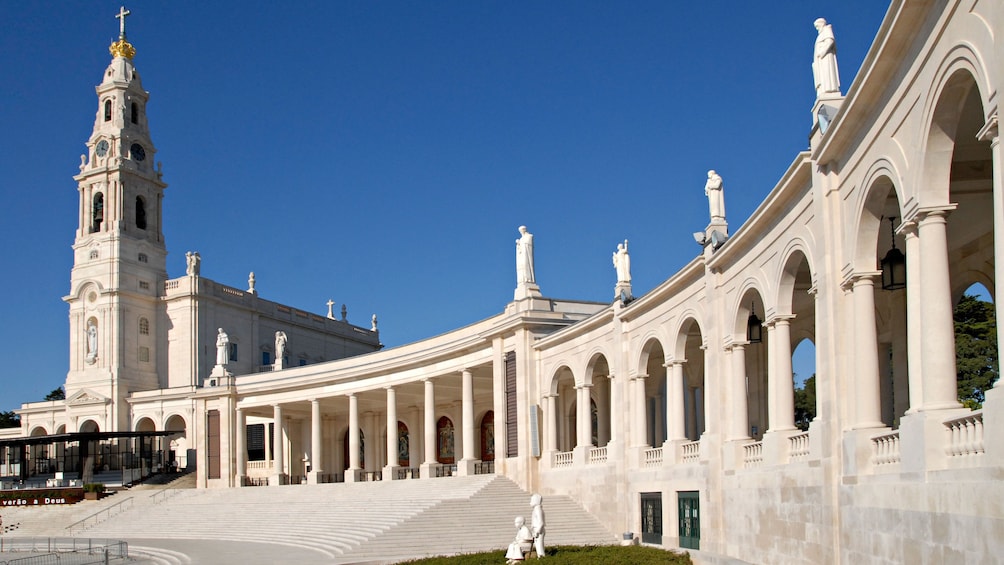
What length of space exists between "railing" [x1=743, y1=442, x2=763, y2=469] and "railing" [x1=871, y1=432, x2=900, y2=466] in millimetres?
7156

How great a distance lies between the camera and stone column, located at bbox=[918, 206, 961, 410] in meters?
14.4

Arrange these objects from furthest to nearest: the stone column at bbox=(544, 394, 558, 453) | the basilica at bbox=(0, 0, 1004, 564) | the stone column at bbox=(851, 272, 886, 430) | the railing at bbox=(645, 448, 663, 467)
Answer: the stone column at bbox=(544, 394, 558, 453)
the railing at bbox=(645, 448, 663, 467)
the stone column at bbox=(851, 272, 886, 430)
the basilica at bbox=(0, 0, 1004, 564)

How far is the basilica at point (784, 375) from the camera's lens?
1440cm

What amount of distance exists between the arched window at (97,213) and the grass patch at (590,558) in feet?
188

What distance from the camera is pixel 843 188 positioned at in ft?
62.0

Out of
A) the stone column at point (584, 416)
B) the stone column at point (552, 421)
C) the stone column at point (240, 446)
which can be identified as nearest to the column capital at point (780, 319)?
the stone column at point (584, 416)

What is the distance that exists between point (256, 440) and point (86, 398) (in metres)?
12.4

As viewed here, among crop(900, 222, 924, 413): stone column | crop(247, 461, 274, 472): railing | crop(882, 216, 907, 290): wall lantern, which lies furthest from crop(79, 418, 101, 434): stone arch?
crop(900, 222, 924, 413): stone column

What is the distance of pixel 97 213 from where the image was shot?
77188mm

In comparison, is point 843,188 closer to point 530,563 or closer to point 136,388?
point 530,563

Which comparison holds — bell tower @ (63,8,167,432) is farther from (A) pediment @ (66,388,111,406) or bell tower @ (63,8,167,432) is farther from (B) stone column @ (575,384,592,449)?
(B) stone column @ (575,384,592,449)

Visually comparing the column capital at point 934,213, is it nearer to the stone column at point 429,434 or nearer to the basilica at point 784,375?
the basilica at point 784,375

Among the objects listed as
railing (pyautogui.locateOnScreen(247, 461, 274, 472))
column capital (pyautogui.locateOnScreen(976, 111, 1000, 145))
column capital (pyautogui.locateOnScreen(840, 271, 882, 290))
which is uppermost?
column capital (pyautogui.locateOnScreen(976, 111, 1000, 145))

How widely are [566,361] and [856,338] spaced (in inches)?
929
